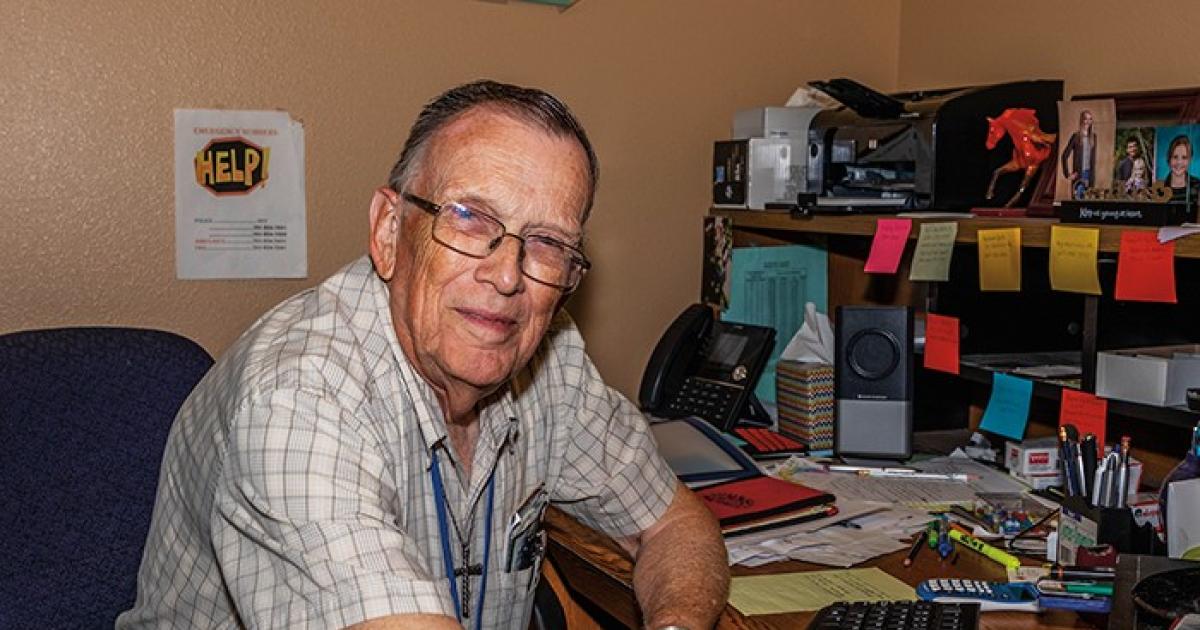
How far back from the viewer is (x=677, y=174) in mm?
2582

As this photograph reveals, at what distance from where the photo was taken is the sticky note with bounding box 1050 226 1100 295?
1.78 meters

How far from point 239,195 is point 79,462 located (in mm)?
742

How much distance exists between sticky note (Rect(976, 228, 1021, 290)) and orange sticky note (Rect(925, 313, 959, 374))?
0.16 metres

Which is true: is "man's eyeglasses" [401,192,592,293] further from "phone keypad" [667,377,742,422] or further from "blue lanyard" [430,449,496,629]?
"phone keypad" [667,377,742,422]

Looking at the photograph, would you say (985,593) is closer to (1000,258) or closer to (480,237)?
(1000,258)

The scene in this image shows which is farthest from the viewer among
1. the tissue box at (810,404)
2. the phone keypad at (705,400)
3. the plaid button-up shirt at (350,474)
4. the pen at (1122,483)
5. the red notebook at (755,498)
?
the phone keypad at (705,400)

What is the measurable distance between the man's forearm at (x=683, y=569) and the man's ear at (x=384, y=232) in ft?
1.68

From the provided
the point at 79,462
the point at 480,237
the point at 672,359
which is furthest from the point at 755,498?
the point at 79,462

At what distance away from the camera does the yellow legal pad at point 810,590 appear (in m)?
1.51

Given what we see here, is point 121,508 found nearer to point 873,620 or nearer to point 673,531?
point 673,531

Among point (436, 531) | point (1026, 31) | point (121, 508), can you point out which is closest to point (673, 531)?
point (436, 531)

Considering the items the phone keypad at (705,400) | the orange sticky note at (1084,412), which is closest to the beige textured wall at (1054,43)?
the orange sticky note at (1084,412)

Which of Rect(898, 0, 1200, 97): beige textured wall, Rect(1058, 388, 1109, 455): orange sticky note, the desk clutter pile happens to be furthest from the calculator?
Rect(898, 0, 1200, 97): beige textured wall

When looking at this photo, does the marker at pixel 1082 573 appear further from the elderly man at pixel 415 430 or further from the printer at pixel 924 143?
the printer at pixel 924 143
